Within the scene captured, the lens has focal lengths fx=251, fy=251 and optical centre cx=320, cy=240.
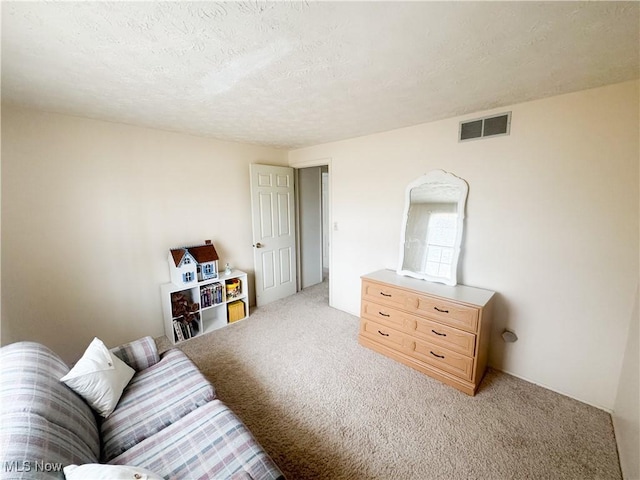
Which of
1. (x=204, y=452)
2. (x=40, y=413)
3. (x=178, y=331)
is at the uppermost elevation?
(x=40, y=413)

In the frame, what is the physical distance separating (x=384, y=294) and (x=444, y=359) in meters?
0.73

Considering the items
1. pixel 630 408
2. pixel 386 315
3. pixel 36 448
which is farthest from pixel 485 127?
pixel 36 448

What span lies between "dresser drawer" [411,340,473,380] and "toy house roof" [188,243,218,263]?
8.00 feet

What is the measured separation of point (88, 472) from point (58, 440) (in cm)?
27

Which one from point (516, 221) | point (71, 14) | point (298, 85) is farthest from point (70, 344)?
point (516, 221)

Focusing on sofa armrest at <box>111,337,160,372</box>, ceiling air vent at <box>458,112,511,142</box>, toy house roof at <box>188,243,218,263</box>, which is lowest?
sofa armrest at <box>111,337,160,372</box>

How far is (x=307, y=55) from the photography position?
4.48ft

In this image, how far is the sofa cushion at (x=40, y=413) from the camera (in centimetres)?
86

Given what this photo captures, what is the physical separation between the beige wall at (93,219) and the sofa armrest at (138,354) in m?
1.08

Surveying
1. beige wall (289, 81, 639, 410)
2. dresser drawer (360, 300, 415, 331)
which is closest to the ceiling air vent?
beige wall (289, 81, 639, 410)

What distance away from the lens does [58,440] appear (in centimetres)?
96

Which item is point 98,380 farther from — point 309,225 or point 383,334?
point 309,225

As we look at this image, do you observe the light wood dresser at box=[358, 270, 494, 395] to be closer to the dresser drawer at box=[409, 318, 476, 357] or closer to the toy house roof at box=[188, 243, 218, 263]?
the dresser drawer at box=[409, 318, 476, 357]

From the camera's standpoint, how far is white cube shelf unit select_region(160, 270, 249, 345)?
9.21 ft
